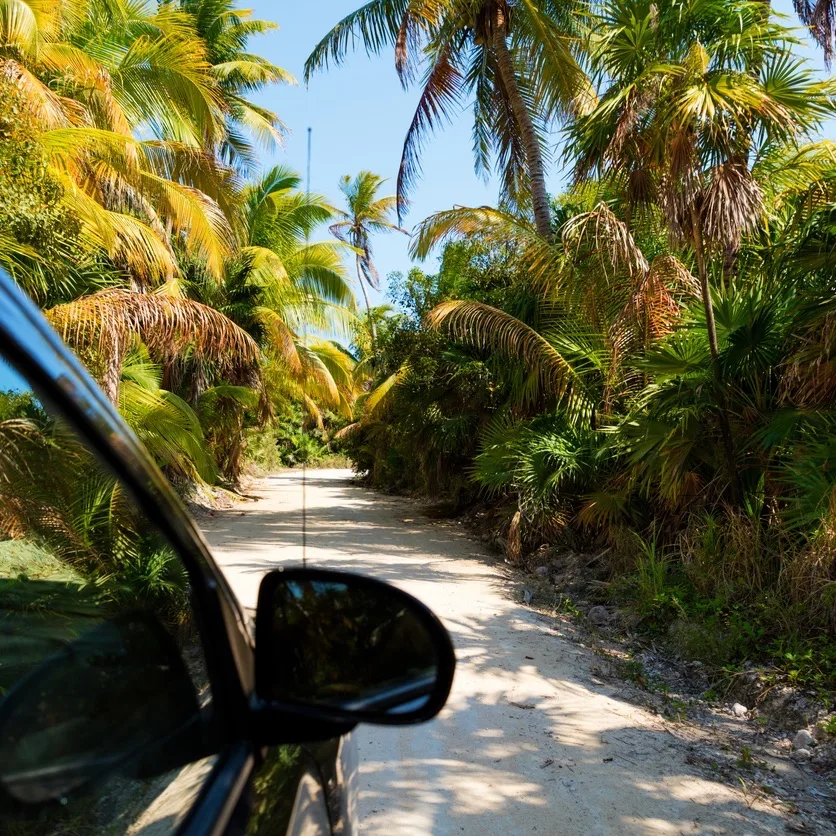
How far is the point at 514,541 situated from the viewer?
975 centimetres

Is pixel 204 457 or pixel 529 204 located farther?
pixel 529 204

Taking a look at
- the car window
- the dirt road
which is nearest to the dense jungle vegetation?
the car window

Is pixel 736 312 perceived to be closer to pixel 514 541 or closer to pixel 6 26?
pixel 514 541

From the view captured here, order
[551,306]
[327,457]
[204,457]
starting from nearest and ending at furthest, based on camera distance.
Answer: [551,306] < [204,457] < [327,457]

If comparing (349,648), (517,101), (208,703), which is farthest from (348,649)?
(517,101)

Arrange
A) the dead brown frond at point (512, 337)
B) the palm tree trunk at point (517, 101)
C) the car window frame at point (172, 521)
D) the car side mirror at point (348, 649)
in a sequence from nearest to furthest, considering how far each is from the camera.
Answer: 1. the car window frame at point (172, 521)
2. the car side mirror at point (348, 649)
3. the dead brown frond at point (512, 337)
4. the palm tree trunk at point (517, 101)

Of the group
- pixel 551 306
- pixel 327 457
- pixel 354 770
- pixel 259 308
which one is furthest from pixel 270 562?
pixel 327 457

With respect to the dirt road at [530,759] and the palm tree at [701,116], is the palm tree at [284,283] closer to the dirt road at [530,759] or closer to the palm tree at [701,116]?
the palm tree at [701,116]

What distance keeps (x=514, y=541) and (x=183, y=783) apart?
29.2 ft

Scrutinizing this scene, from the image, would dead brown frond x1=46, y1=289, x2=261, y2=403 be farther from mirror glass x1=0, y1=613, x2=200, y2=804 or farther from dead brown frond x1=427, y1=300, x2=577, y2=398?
mirror glass x1=0, y1=613, x2=200, y2=804

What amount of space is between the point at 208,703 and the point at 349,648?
0.80ft

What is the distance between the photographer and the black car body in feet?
2.88

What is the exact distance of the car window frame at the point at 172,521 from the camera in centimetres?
87

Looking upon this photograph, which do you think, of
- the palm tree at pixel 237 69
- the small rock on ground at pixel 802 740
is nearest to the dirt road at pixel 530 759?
the small rock on ground at pixel 802 740
